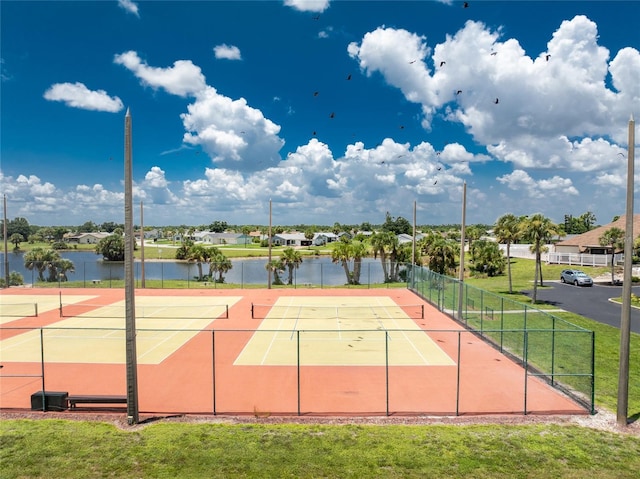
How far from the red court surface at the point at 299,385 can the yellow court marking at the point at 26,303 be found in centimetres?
701

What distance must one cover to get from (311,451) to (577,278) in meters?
38.3

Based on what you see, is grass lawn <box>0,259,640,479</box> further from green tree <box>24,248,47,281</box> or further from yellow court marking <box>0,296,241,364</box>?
green tree <box>24,248,47,281</box>

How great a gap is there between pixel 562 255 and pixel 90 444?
57650 millimetres

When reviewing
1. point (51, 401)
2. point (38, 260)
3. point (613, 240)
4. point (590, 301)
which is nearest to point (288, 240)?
point (38, 260)

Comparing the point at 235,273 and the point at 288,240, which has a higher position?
the point at 288,240

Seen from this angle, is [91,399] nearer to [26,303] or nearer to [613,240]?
[26,303]

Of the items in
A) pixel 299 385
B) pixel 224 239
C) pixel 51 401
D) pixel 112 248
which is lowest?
pixel 51 401

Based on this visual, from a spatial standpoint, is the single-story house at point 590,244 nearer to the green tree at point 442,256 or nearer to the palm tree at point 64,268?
the green tree at point 442,256

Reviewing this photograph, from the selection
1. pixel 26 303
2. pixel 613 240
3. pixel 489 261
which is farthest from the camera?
pixel 489 261

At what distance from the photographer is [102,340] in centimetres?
2128

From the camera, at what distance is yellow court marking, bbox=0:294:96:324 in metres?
27.1

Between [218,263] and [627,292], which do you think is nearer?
[627,292]

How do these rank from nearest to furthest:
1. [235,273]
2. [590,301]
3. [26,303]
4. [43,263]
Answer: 1. [26,303]
2. [590,301]
3. [43,263]
4. [235,273]

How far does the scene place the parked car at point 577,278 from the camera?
3919 centimetres
